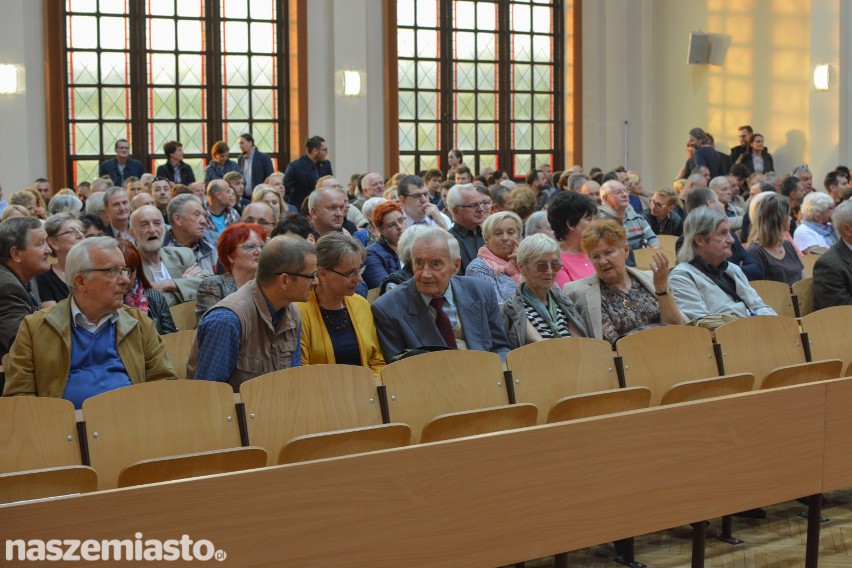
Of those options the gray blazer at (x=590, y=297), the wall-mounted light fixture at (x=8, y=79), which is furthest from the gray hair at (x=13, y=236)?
the wall-mounted light fixture at (x=8, y=79)

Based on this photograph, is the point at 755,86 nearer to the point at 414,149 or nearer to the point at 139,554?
the point at 414,149

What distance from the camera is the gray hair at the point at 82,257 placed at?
13.1 feet

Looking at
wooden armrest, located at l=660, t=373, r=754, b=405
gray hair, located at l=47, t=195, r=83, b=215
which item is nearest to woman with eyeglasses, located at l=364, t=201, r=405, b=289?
wooden armrest, located at l=660, t=373, r=754, b=405

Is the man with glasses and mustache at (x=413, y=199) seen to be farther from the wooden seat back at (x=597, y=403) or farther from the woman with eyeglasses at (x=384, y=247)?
the wooden seat back at (x=597, y=403)

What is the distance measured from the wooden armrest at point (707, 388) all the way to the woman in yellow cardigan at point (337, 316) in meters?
1.21

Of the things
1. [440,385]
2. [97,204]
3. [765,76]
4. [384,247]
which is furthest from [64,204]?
[765,76]

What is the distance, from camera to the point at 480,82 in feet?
49.6

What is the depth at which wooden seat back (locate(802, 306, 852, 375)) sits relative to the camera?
4875 millimetres

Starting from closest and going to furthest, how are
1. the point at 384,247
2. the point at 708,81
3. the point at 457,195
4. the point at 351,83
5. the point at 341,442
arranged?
the point at 341,442
the point at 384,247
the point at 457,195
the point at 351,83
the point at 708,81

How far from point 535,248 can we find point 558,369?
949 millimetres

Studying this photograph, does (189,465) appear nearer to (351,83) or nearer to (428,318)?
(428,318)

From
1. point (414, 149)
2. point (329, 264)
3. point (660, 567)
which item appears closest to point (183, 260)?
point (329, 264)

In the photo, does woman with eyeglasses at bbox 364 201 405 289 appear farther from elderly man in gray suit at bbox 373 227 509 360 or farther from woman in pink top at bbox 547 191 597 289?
elderly man in gray suit at bbox 373 227 509 360

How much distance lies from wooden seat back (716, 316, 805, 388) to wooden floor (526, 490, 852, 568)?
0.62 meters
